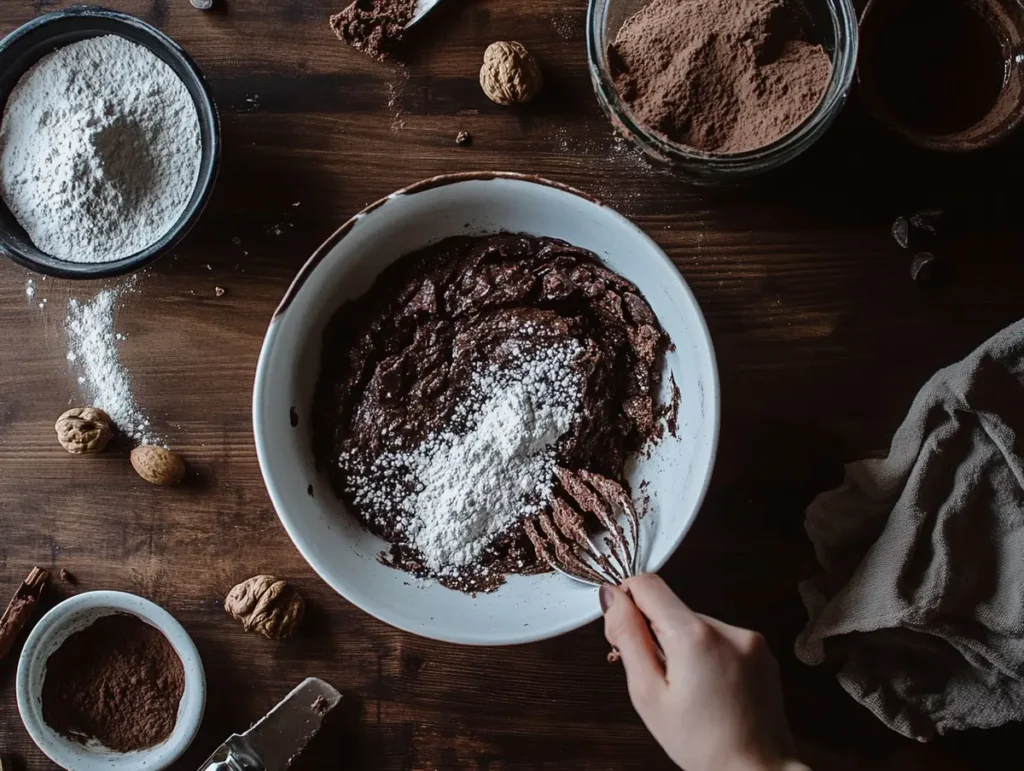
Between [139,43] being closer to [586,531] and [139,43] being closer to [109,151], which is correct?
[109,151]

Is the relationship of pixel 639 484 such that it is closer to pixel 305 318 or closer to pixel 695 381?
pixel 695 381

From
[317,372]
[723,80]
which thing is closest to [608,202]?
[723,80]

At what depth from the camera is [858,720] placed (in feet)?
4.30

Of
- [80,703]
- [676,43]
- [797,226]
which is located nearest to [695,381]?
[797,226]

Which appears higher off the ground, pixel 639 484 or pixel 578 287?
pixel 578 287

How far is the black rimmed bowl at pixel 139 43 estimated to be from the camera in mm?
1227

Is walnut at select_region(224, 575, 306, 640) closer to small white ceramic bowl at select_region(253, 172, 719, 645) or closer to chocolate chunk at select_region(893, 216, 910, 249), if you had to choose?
small white ceramic bowl at select_region(253, 172, 719, 645)

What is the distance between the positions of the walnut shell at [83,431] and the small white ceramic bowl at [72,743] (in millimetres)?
223

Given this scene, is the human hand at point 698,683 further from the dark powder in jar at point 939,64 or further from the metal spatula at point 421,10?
the metal spatula at point 421,10

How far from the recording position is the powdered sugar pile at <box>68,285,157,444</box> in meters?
1.35

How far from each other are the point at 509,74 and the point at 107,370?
30.4 inches

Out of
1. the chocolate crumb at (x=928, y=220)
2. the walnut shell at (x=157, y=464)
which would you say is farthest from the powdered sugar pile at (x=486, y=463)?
the chocolate crumb at (x=928, y=220)

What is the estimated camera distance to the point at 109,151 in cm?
123

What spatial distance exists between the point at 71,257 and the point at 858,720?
138 cm
